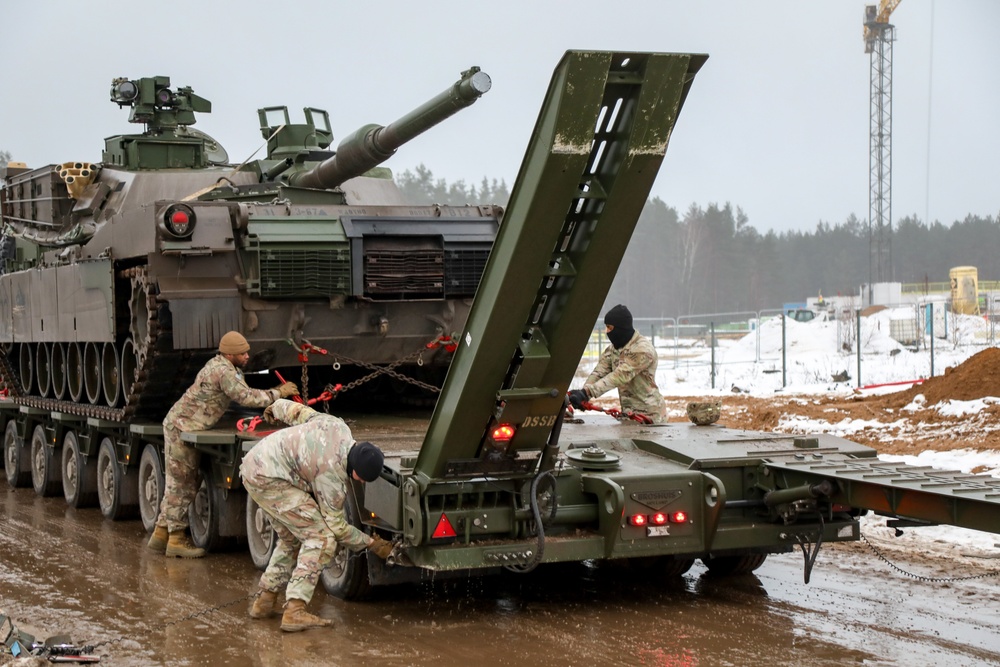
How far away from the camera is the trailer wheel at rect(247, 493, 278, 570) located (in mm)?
9281

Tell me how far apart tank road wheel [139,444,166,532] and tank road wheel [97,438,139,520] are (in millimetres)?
341

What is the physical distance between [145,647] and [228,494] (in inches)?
111

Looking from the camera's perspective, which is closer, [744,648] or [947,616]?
[744,648]

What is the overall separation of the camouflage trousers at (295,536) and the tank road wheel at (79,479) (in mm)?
5790

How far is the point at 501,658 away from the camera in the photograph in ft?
22.0

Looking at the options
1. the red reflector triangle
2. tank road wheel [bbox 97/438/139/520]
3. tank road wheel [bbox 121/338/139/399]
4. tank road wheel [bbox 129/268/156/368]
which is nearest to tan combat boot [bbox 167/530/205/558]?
tank road wheel [bbox 129/268/156/368]

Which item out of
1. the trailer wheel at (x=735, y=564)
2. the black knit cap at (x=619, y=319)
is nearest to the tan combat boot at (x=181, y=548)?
the black knit cap at (x=619, y=319)

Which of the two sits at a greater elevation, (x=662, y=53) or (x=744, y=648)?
(x=662, y=53)

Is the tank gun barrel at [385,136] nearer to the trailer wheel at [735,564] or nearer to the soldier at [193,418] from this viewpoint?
the soldier at [193,418]

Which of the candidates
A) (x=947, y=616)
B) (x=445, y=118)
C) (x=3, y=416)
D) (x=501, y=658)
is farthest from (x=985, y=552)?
(x=3, y=416)

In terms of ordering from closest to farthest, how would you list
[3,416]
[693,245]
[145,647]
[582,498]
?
[145,647], [582,498], [3,416], [693,245]

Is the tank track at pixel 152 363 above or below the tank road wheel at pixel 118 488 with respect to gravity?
above

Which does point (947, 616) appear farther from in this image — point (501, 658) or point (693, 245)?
point (693, 245)

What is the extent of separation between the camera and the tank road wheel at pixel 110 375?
1148cm
